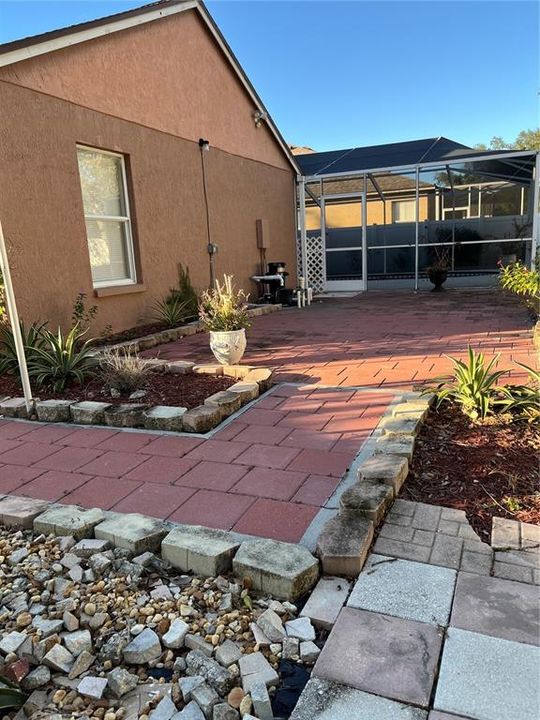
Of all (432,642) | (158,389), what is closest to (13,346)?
(158,389)

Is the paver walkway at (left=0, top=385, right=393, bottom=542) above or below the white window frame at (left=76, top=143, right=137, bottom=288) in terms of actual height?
below

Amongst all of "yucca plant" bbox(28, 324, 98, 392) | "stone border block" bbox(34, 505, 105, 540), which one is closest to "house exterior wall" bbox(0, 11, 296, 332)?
"yucca plant" bbox(28, 324, 98, 392)

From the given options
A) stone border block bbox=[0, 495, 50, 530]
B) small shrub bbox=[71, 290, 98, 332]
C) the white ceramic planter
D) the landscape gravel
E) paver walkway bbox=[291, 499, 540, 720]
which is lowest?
the landscape gravel

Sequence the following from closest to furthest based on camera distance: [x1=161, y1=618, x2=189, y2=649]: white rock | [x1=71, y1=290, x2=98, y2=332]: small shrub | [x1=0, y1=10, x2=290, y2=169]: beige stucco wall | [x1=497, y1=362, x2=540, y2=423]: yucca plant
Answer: [x1=161, y1=618, x2=189, y2=649]: white rock < [x1=497, y1=362, x2=540, y2=423]: yucca plant < [x1=0, y1=10, x2=290, y2=169]: beige stucco wall < [x1=71, y1=290, x2=98, y2=332]: small shrub

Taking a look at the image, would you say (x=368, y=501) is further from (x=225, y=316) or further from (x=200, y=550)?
(x=225, y=316)

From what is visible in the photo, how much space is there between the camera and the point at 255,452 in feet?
10.8

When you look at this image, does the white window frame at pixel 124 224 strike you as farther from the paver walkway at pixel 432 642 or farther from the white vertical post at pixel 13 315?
the paver walkway at pixel 432 642

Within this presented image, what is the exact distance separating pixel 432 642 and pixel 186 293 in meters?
7.33

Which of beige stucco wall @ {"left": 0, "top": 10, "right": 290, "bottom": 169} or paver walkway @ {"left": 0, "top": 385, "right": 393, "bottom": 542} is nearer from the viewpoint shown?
paver walkway @ {"left": 0, "top": 385, "right": 393, "bottom": 542}

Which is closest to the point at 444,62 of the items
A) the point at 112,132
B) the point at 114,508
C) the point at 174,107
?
the point at 174,107

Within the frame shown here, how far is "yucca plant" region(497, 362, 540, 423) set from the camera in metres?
3.38

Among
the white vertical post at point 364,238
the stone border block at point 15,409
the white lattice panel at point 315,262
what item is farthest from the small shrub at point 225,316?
the white vertical post at point 364,238

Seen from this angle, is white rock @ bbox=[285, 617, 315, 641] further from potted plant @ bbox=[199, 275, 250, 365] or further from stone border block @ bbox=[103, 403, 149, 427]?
potted plant @ bbox=[199, 275, 250, 365]

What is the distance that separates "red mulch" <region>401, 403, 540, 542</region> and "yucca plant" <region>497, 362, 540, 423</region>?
0.28 ft
